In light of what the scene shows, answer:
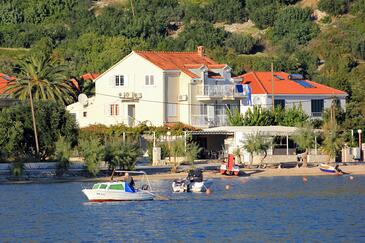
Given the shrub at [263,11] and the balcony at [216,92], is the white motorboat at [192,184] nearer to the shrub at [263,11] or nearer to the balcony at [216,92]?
the balcony at [216,92]

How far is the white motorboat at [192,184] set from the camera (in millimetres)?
68625

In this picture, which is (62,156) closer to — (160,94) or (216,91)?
(160,94)

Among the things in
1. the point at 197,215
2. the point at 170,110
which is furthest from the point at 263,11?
the point at 197,215

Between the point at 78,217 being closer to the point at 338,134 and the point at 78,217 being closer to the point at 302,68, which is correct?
the point at 338,134

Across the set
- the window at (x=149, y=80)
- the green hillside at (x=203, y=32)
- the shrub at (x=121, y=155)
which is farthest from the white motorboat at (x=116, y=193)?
the green hillside at (x=203, y=32)

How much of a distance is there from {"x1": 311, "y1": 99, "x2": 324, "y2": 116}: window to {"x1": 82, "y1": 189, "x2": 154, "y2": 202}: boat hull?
153 feet

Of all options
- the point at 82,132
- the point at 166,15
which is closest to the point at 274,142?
the point at 82,132

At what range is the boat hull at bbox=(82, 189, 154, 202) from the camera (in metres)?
61.9

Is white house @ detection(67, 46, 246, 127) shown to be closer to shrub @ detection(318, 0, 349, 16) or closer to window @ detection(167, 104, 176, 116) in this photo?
window @ detection(167, 104, 176, 116)

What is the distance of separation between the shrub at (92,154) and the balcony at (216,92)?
85.7 feet

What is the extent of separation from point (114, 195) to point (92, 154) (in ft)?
45.5

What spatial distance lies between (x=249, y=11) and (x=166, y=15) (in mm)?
15335

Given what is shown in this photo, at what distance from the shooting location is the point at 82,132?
92.2m

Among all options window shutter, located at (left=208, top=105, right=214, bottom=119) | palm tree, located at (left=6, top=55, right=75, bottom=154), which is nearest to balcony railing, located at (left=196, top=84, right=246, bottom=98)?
window shutter, located at (left=208, top=105, right=214, bottom=119)
